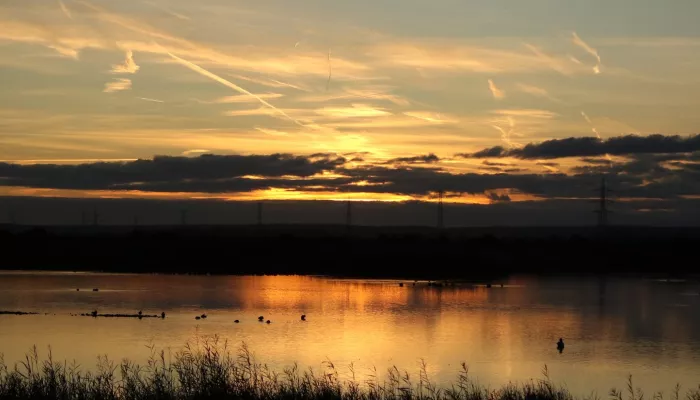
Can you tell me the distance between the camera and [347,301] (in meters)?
56.3

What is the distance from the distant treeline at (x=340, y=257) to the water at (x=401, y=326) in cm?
2058

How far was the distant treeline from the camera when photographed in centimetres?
9119

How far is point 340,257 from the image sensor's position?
102m

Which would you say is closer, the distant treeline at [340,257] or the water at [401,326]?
the water at [401,326]

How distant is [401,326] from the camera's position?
44031mm

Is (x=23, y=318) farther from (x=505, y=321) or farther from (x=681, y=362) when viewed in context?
(x=681, y=362)

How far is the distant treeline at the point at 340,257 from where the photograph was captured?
299 feet

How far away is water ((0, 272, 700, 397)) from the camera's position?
3259cm

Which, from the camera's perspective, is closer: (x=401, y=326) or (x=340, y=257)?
(x=401, y=326)

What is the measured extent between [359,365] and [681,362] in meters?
12.2

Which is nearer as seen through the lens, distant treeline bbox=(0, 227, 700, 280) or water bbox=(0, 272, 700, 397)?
water bbox=(0, 272, 700, 397)

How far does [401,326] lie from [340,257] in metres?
58.1

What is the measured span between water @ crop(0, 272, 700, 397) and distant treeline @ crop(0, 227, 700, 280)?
2058 cm

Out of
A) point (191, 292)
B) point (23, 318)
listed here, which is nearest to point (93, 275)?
point (191, 292)
